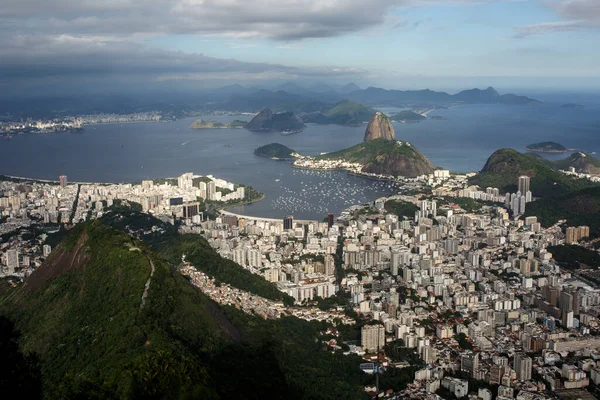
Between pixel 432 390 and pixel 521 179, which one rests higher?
pixel 521 179

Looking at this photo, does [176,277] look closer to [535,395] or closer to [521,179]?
[535,395]

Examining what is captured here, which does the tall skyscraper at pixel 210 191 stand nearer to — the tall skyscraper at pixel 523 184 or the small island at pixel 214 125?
the tall skyscraper at pixel 523 184

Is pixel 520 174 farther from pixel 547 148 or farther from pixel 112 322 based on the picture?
pixel 112 322

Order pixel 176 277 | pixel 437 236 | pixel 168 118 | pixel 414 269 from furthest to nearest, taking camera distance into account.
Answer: pixel 168 118, pixel 437 236, pixel 414 269, pixel 176 277

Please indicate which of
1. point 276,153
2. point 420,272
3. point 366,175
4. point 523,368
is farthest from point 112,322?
point 276,153

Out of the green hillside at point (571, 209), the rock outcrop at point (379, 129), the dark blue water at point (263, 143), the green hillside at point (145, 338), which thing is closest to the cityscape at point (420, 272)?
the green hillside at point (571, 209)

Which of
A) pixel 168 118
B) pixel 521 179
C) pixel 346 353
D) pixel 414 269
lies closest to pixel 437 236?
pixel 414 269
